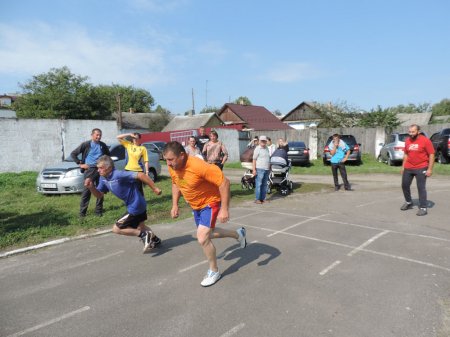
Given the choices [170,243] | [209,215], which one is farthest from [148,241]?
[209,215]

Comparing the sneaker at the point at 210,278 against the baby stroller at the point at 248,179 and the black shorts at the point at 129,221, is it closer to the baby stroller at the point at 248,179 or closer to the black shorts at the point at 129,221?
the black shorts at the point at 129,221

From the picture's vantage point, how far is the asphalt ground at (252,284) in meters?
3.39

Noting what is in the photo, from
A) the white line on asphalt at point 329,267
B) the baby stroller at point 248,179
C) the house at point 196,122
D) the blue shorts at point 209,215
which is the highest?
the house at point 196,122

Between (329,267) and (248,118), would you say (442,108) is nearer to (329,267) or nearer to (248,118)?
(248,118)

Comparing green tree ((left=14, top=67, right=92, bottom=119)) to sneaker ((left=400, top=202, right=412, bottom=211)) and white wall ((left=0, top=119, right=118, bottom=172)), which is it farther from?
sneaker ((left=400, top=202, right=412, bottom=211))

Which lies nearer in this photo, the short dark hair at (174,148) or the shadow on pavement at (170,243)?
the short dark hair at (174,148)

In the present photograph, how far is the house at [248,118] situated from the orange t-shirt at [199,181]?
43246 millimetres

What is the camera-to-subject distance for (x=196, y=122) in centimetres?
4750

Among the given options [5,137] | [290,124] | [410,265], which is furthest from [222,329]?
[290,124]

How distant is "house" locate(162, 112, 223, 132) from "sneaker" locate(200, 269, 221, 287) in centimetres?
4201

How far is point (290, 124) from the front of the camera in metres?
55.6

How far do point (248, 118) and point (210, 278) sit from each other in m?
46.0

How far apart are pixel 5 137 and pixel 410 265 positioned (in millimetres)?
16435

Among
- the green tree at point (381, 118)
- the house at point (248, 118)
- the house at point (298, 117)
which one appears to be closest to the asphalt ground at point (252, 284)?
the green tree at point (381, 118)
